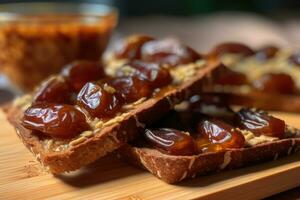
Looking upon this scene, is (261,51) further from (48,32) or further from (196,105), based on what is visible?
(48,32)

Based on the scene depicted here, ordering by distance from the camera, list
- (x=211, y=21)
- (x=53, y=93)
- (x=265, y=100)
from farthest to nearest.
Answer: (x=211, y=21), (x=265, y=100), (x=53, y=93)

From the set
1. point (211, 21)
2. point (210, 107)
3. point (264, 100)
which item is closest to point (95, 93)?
point (210, 107)

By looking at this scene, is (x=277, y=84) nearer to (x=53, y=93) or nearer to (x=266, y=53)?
(x=266, y=53)

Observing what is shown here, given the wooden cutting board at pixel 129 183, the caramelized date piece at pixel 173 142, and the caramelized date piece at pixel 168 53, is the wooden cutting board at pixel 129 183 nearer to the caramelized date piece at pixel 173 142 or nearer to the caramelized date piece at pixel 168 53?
the caramelized date piece at pixel 173 142

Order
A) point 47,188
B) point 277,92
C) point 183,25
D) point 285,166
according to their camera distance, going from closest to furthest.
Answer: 1. point 47,188
2. point 285,166
3. point 277,92
4. point 183,25

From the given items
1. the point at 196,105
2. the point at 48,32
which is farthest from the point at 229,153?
the point at 48,32

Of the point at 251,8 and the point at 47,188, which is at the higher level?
the point at 47,188

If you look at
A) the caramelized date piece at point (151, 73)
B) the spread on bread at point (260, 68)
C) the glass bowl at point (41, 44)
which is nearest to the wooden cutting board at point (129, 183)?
the caramelized date piece at point (151, 73)
